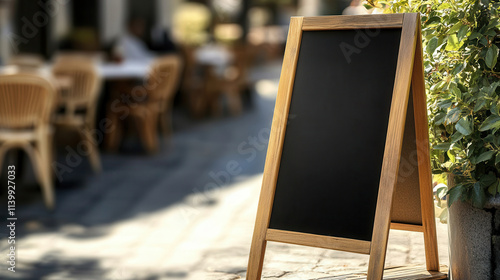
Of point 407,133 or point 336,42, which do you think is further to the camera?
point 407,133

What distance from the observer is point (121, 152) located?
27.1ft

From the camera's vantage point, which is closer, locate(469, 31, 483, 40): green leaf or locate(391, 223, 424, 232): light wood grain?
locate(469, 31, 483, 40): green leaf

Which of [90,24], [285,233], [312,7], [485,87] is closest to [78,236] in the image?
[285,233]

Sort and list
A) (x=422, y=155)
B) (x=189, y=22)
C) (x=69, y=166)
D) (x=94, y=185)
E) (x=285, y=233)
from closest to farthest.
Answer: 1. (x=285, y=233)
2. (x=422, y=155)
3. (x=94, y=185)
4. (x=69, y=166)
5. (x=189, y=22)

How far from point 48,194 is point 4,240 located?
92 cm

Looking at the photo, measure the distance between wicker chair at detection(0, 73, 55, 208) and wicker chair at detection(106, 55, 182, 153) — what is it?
7.44 feet

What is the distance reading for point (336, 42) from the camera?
7.86ft

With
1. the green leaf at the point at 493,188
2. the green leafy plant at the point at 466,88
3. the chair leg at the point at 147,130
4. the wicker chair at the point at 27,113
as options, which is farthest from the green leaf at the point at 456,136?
the chair leg at the point at 147,130

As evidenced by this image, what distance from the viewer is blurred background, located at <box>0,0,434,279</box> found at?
4.52 metres

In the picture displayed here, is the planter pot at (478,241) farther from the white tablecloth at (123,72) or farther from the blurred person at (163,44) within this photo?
the blurred person at (163,44)

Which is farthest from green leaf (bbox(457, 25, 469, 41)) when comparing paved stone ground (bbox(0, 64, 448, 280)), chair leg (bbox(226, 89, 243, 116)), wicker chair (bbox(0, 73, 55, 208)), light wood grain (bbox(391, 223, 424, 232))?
chair leg (bbox(226, 89, 243, 116))

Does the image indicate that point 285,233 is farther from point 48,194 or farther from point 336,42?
point 48,194

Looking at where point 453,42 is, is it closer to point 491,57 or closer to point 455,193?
point 491,57

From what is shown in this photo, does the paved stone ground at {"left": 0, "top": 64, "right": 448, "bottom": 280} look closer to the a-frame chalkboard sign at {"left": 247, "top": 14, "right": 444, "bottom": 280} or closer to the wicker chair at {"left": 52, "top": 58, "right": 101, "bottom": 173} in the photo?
the wicker chair at {"left": 52, "top": 58, "right": 101, "bottom": 173}
